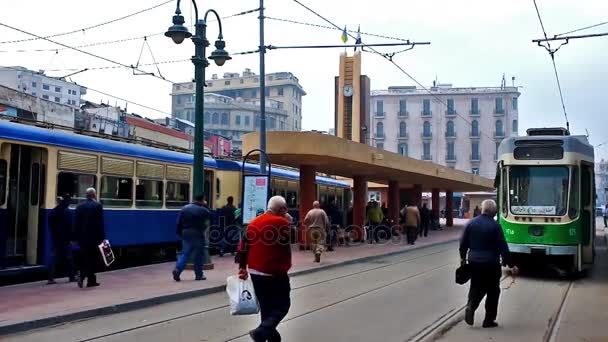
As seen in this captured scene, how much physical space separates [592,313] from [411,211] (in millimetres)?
16515

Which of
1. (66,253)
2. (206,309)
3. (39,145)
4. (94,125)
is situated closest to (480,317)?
(206,309)

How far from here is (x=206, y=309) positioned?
10.8 meters

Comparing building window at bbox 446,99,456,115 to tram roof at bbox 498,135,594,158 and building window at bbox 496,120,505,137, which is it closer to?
building window at bbox 496,120,505,137

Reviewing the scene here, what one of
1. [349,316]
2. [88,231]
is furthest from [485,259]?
[88,231]

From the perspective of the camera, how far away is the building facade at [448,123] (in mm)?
94750

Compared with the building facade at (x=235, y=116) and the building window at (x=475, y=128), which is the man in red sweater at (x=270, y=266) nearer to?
the building window at (x=475, y=128)

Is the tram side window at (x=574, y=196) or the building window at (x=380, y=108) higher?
the building window at (x=380, y=108)

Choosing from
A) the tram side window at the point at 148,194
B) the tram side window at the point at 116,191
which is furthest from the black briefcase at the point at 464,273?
the tram side window at the point at 148,194

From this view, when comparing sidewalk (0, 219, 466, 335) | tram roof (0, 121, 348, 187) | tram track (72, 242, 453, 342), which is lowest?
tram track (72, 242, 453, 342)

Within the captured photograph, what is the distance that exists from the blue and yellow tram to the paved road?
402 centimetres

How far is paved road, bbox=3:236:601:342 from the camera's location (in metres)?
8.63

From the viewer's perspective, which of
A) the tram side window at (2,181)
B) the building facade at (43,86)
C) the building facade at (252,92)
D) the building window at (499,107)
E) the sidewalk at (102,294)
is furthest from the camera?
the building facade at (252,92)

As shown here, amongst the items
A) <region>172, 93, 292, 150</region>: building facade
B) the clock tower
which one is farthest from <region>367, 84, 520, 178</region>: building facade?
the clock tower

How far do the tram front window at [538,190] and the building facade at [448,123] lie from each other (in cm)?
7924
